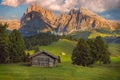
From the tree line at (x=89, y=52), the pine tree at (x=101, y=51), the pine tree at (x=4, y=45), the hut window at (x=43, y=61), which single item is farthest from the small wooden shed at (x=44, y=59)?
the pine tree at (x=101, y=51)

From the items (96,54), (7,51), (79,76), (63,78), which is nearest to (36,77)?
(63,78)

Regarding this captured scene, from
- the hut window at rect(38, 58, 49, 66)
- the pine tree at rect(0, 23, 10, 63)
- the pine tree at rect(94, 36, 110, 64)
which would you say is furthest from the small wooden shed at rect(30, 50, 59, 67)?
the pine tree at rect(94, 36, 110, 64)

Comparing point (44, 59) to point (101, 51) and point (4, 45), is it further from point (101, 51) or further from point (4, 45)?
point (101, 51)

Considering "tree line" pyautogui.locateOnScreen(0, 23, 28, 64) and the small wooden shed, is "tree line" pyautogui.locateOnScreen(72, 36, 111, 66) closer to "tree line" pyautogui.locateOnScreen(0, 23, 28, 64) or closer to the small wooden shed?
the small wooden shed

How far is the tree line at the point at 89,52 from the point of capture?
98.9 m

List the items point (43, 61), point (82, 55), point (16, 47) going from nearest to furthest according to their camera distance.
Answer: point (43, 61)
point (82, 55)
point (16, 47)

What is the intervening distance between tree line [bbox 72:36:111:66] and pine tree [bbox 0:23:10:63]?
23.9m

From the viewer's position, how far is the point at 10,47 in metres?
101

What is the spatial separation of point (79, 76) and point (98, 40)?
48716mm

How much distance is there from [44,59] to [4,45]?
52.9ft

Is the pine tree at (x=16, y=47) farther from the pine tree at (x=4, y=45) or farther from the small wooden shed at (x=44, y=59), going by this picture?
the small wooden shed at (x=44, y=59)

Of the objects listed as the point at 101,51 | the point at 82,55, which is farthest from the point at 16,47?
the point at 101,51

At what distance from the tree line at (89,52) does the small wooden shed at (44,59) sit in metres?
13.8

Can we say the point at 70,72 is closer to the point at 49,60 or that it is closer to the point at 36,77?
the point at 36,77
